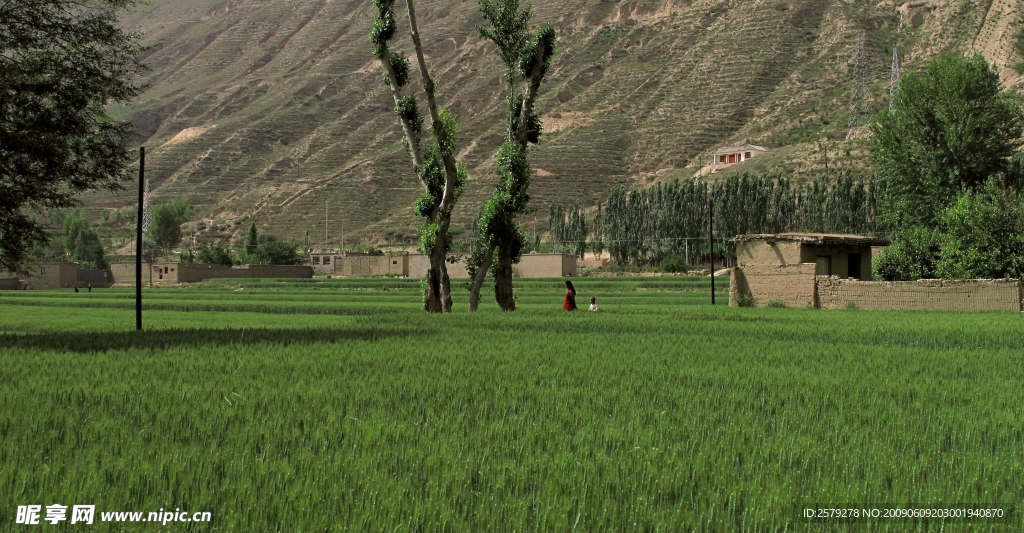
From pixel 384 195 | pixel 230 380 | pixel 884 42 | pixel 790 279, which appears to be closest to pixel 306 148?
pixel 384 195

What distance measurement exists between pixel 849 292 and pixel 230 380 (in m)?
29.9

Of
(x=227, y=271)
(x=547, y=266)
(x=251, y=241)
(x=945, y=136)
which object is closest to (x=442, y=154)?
(x=945, y=136)

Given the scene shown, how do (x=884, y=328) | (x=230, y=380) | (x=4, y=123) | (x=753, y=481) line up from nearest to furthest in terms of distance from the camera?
(x=753, y=481) → (x=230, y=380) → (x=4, y=123) → (x=884, y=328)

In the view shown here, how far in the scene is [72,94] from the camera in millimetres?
18297

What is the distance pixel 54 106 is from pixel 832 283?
29667 millimetres

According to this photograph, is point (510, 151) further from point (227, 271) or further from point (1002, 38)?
point (1002, 38)

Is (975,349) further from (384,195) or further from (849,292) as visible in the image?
(384,195)

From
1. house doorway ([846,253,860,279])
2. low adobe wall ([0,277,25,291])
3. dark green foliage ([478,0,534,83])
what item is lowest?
low adobe wall ([0,277,25,291])

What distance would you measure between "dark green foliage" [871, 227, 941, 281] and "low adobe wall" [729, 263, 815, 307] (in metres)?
8.12

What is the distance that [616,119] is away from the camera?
140250 millimetres

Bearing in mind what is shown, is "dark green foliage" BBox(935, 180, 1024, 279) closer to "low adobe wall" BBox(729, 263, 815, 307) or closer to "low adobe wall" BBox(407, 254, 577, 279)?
"low adobe wall" BBox(729, 263, 815, 307)

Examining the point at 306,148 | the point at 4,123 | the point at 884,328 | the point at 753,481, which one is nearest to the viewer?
the point at 753,481

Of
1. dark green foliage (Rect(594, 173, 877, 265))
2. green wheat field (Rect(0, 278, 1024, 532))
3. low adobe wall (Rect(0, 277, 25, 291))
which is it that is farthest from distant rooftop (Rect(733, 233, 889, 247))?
low adobe wall (Rect(0, 277, 25, 291))

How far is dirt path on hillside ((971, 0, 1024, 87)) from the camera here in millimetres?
106375
